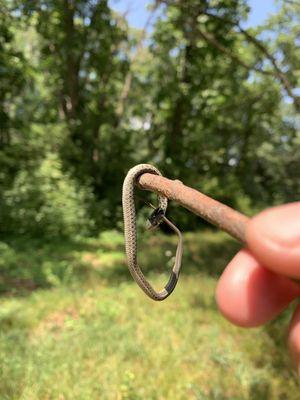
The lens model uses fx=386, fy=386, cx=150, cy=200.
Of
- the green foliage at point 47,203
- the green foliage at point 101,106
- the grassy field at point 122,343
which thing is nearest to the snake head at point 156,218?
the grassy field at point 122,343

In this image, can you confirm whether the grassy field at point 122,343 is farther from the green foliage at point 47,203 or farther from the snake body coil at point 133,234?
the green foliage at point 47,203

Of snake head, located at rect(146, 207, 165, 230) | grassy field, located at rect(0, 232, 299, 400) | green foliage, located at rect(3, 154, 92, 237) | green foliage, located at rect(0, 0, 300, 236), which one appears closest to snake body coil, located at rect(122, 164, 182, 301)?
snake head, located at rect(146, 207, 165, 230)

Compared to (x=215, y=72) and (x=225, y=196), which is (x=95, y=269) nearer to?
(x=215, y=72)

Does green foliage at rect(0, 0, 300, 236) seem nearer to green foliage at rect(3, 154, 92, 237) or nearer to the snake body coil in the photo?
green foliage at rect(3, 154, 92, 237)

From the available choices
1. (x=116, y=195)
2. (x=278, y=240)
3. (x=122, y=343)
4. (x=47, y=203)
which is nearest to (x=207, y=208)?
(x=278, y=240)

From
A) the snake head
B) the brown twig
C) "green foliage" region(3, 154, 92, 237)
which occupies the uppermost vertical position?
the brown twig

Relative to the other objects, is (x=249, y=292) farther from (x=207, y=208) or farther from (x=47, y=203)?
(x=47, y=203)
